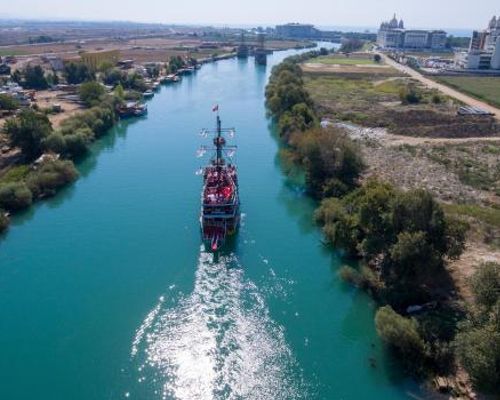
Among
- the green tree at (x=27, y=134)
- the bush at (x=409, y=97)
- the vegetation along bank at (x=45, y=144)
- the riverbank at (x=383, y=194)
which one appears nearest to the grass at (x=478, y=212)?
the riverbank at (x=383, y=194)

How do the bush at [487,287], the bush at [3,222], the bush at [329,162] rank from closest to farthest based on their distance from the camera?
the bush at [487,287] < the bush at [3,222] < the bush at [329,162]

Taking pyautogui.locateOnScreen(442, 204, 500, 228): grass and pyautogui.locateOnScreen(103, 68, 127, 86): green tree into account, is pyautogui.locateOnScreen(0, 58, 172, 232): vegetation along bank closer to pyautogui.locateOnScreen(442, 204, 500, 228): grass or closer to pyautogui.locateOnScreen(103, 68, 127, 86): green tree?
pyautogui.locateOnScreen(103, 68, 127, 86): green tree

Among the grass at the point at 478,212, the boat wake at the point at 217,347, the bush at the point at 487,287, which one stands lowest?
the boat wake at the point at 217,347

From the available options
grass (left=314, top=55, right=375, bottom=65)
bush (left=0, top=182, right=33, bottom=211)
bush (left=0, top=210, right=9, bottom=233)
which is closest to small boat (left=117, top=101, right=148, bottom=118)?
bush (left=0, top=182, right=33, bottom=211)

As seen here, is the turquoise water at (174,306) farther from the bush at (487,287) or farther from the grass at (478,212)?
the grass at (478,212)

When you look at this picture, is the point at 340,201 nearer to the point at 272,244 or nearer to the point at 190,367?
the point at 272,244

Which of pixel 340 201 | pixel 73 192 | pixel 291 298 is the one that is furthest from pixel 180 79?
pixel 291 298

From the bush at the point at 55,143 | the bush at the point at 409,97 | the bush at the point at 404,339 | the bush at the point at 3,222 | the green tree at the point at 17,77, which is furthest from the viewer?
the green tree at the point at 17,77
